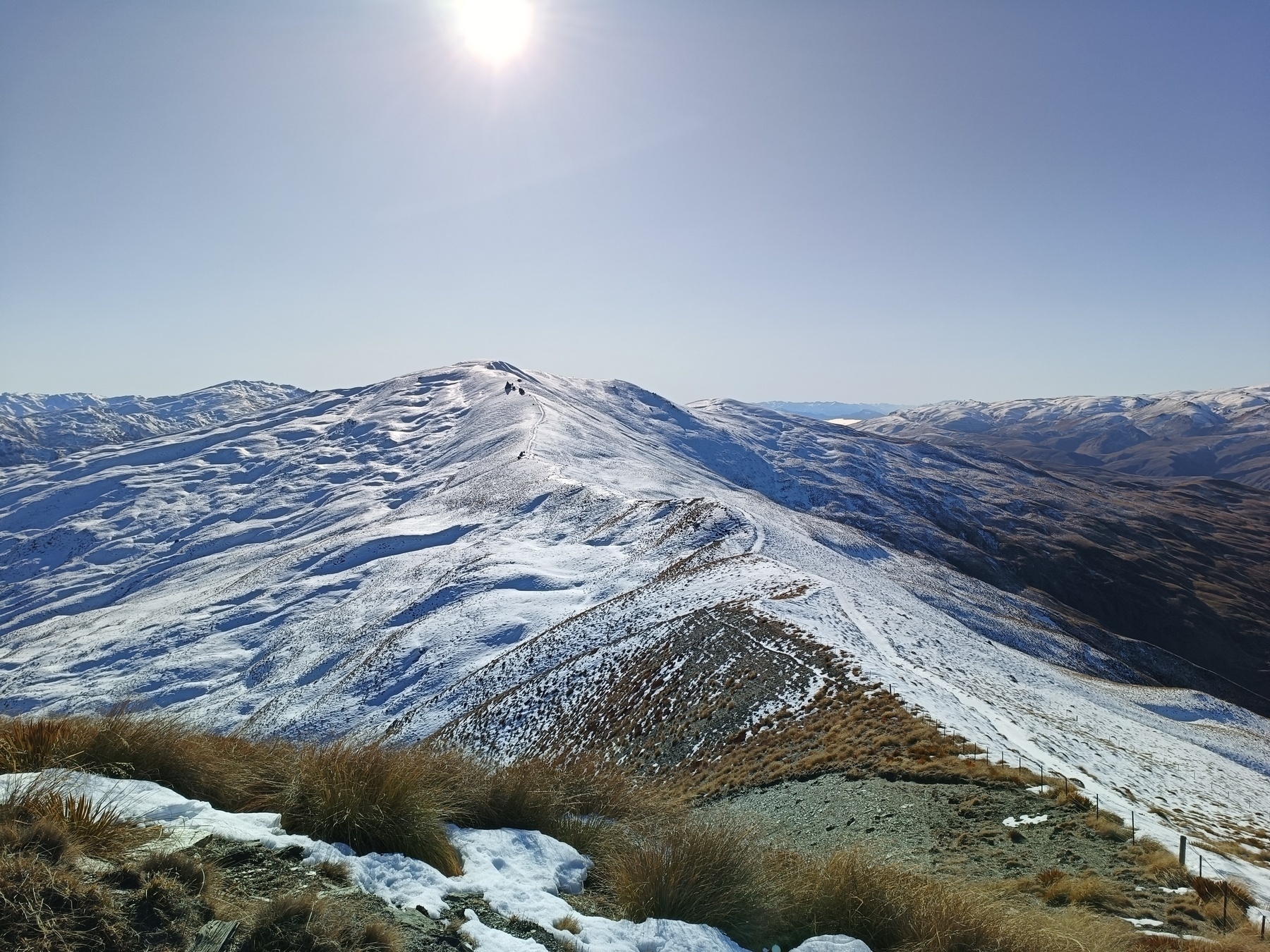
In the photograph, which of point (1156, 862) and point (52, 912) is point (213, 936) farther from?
point (1156, 862)

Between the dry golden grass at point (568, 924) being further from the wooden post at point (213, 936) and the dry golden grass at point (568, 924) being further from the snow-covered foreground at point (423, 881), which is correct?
the wooden post at point (213, 936)

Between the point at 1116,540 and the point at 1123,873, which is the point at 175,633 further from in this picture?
the point at 1116,540

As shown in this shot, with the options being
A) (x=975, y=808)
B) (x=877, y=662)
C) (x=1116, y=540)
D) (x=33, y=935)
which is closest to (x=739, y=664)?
(x=877, y=662)

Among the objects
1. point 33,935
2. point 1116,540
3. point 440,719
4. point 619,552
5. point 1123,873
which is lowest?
point 1116,540

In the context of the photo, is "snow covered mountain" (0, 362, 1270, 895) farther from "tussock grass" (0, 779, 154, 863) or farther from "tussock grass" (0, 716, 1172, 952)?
"tussock grass" (0, 779, 154, 863)

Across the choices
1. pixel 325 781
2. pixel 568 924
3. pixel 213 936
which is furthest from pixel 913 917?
pixel 325 781

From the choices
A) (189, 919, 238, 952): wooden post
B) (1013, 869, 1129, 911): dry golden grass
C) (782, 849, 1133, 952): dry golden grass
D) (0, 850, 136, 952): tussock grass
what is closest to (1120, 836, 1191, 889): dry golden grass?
(1013, 869, 1129, 911): dry golden grass
